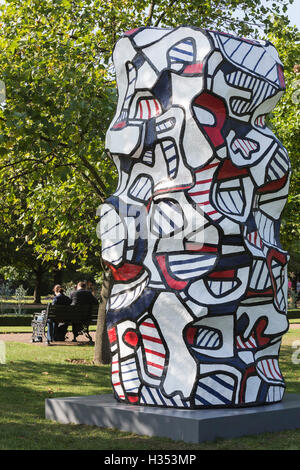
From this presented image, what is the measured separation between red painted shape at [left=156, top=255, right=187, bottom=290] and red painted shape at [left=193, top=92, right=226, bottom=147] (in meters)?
1.29

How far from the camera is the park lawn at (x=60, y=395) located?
246 inches

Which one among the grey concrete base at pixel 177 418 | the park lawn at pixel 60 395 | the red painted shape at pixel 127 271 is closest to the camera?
the park lawn at pixel 60 395

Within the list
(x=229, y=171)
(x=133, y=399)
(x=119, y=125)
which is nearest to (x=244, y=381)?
(x=133, y=399)

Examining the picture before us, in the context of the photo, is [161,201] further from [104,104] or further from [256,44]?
[104,104]

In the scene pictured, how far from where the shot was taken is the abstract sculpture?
709 centimetres

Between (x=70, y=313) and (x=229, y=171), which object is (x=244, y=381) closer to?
(x=229, y=171)

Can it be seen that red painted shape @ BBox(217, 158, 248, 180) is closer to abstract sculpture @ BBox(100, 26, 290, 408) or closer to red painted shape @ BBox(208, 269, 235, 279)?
abstract sculpture @ BBox(100, 26, 290, 408)

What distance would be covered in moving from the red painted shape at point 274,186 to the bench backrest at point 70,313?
932 cm

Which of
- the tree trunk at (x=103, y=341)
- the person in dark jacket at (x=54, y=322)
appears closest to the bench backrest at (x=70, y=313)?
the person in dark jacket at (x=54, y=322)

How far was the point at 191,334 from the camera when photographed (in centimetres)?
707

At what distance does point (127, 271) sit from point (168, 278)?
647 millimetres

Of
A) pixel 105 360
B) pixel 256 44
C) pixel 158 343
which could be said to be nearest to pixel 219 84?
pixel 256 44

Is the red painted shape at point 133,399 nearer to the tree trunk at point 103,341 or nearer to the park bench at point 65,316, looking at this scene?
the tree trunk at point 103,341

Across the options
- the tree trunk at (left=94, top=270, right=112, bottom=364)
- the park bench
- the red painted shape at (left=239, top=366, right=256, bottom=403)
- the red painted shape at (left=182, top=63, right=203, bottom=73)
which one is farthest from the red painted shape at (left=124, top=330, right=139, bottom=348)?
the park bench
